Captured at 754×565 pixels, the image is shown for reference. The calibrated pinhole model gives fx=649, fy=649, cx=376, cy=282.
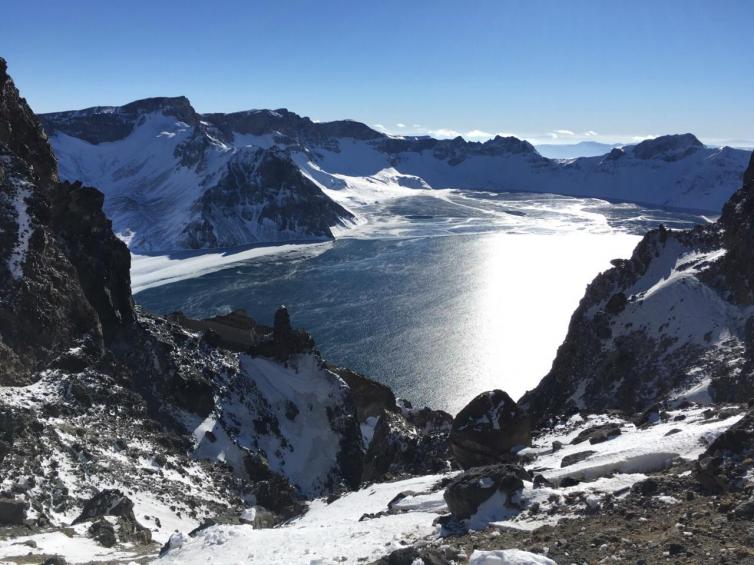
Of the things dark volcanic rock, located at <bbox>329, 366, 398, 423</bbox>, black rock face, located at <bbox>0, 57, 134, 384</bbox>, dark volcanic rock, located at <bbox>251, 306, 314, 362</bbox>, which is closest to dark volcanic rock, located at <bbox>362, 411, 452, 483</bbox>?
dark volcanic rock, located at <bbox>329, 366, 398, 423</bbox>

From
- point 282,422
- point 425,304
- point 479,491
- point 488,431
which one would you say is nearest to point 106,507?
point 479,491

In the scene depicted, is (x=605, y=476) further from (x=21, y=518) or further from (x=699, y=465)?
(x=21, y=518)

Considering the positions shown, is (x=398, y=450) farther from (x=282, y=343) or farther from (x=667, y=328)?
(x=667, y=328)

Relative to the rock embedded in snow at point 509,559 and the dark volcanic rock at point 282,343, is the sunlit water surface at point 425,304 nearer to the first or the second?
the dark volcanic rock at point 282,343

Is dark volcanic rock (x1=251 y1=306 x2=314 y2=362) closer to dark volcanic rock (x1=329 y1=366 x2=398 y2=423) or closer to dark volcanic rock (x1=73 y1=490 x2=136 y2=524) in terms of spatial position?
dark volcanic rock (x1=329 y1=366 x2=398 y2=423)

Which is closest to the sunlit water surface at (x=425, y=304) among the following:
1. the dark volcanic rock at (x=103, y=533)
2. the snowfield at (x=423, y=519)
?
the snowfield at (x=423, y=519)
